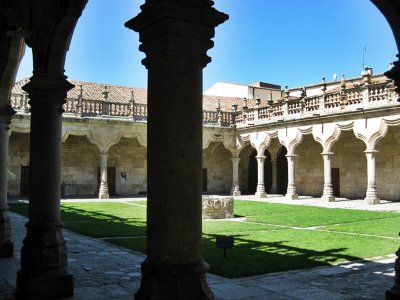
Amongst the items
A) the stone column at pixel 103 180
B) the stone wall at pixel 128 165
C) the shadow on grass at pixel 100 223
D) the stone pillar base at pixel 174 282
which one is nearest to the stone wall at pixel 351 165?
the stone wall at pixel 128 165

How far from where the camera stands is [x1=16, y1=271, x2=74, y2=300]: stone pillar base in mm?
4930

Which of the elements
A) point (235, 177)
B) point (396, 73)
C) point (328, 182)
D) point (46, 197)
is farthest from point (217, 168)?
point (396, 73)

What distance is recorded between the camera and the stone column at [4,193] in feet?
24.5

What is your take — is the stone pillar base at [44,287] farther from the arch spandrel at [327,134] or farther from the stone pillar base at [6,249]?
the arch spandrel at [327,134]

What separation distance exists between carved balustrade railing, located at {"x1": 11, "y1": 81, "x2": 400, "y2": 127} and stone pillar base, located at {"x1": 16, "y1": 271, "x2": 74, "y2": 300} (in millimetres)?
16797

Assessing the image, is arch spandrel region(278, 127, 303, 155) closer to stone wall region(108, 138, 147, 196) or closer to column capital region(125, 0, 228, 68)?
stone wall region(108, 138, 147, 196)

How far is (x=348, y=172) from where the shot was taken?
2391 centimetres

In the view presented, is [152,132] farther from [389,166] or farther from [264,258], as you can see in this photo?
[389,166]

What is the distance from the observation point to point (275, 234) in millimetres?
10992

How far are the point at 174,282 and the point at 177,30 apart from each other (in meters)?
1.65

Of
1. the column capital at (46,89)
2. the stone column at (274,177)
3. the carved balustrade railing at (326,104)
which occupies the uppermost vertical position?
the carved balustrade railing at (326,104)

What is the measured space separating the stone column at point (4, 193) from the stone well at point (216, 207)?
7579 millimetres

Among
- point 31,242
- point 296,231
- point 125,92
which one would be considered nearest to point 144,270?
point 31,242

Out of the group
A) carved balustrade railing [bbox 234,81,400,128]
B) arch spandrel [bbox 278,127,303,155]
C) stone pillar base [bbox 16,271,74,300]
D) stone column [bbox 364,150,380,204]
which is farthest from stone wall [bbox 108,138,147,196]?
stone pillar base [bbox 16,271,74,300]
